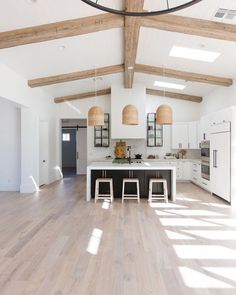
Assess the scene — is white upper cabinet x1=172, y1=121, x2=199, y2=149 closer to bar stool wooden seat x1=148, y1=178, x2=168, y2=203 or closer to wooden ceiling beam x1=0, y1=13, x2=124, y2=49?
bar stool wooden seat x1=148, y1=178, x2=168, y2=203

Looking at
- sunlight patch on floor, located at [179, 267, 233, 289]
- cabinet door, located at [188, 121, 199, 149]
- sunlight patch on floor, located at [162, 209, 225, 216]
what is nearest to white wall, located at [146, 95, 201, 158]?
cabinet door, located at [188, 121, 199, 149]

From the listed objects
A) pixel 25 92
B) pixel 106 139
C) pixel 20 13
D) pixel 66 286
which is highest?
pixel 20 13

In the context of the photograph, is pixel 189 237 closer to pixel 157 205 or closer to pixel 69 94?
pixel 157 205

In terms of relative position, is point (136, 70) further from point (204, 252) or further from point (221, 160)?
point (204, 252)

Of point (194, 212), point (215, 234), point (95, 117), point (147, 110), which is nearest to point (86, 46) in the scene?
point (95, 117)

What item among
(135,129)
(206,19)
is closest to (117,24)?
(206,19)

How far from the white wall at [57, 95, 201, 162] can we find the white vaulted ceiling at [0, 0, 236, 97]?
341 centimetres

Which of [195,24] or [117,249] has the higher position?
[195,24]

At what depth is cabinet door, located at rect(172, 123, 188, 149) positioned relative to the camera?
1014 centimetres

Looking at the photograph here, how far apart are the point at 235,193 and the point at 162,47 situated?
3.60 meters

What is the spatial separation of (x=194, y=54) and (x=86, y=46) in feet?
7.90

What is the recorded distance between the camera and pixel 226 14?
428 centimetres

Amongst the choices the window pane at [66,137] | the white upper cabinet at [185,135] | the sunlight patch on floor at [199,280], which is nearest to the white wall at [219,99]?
the white upper cabinet at [185,135]

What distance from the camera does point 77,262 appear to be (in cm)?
321
